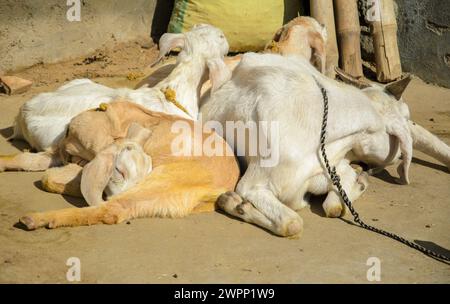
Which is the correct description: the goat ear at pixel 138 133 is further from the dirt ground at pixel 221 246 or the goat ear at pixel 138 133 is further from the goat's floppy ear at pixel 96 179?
the dirt ground at pixel 221 246

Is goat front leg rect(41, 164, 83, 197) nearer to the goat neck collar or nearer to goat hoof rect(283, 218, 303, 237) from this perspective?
the goat neck collar

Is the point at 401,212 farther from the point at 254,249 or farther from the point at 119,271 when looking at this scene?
the point at 119,271

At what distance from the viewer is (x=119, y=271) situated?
414 centimetres

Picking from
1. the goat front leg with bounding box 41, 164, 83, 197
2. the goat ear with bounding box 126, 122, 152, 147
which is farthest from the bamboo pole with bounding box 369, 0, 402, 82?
the goat front leg with bounding box 41, 164, 83, 197

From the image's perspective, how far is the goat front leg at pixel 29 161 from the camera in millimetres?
5648

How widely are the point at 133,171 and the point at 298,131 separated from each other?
118 cm

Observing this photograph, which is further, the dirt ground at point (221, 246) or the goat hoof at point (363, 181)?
the goat hoof at point (363, 181)

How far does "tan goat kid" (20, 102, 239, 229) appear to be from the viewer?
4805 mm

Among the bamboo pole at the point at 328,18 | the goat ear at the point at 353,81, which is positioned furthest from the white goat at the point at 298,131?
the bamboo pole at the point at 328,18

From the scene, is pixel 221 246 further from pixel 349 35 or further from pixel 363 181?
pixel 349 35

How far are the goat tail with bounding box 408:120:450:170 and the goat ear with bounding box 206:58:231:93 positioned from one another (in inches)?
67.7

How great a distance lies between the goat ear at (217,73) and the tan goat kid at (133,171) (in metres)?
0.58

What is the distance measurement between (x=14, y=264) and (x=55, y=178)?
1177 millimetres

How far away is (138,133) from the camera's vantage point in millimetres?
5258
